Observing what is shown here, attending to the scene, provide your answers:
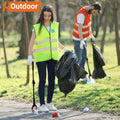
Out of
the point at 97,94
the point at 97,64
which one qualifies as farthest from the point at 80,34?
the point at 97,94

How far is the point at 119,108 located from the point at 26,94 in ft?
8.34

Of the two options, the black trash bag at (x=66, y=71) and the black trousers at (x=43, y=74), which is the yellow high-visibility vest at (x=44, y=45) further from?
the black trash bag at (x=66, y=71)

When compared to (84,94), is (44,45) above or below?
above

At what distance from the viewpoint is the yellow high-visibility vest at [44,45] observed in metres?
6.05

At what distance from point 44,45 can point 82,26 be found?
9.16 feet

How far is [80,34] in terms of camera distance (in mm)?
8625

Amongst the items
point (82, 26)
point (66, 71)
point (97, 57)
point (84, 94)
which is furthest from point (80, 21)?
point (66, 71)

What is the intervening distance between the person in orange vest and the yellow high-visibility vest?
8.27 feet

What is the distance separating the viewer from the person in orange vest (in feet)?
28.0

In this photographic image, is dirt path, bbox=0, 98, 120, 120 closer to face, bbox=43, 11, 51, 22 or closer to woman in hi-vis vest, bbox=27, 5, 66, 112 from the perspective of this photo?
woman in hi-vis vest, bbox=27, 5, 66, 112

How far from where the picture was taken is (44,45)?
20.0 feet

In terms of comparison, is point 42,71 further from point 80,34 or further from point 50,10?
point 80,34

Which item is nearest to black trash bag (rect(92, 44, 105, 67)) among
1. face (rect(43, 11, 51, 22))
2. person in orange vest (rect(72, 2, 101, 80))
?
person in orange vest (rect(72, 2, 101, 80))

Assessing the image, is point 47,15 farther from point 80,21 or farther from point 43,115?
point 80,21
